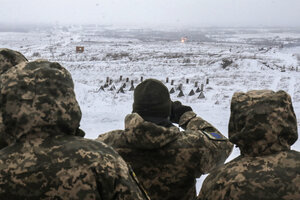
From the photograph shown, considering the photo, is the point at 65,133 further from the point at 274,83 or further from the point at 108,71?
the point at 108,71

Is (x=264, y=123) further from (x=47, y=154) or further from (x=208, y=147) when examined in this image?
(x=47, y=154)

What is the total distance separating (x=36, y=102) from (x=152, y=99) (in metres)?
1.02

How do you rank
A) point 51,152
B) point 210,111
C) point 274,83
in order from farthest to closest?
1. point 274,83
2. point 210,111
3. point 51,152

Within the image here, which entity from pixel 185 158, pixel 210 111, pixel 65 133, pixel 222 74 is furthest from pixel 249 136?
pixel 222 74

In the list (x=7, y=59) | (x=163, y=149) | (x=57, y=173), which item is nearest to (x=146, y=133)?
(x=163, y=149)

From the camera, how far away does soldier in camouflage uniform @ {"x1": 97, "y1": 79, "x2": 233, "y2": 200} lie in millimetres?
2486

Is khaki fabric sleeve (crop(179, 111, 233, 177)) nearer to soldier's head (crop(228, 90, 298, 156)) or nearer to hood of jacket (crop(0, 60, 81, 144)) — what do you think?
soldier's head (crop(228, 90, 298, 156))

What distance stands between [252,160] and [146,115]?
921mm

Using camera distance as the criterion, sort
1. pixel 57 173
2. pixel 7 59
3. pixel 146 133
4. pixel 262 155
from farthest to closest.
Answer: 1. pixel 7 59
2. pixel 146 133
3. pixel 262 155
4. pixel 57 173

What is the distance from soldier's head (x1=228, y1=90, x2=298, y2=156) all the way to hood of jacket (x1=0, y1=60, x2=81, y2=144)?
1.05 meters

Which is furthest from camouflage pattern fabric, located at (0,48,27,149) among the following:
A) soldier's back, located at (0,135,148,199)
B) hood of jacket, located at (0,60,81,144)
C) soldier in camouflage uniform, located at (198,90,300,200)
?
soldier in camouflage uniform, located at (198,90,300,200)

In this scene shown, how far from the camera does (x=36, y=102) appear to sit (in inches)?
67.0

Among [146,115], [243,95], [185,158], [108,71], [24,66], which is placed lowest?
[108,71]

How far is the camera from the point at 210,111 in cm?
1009
